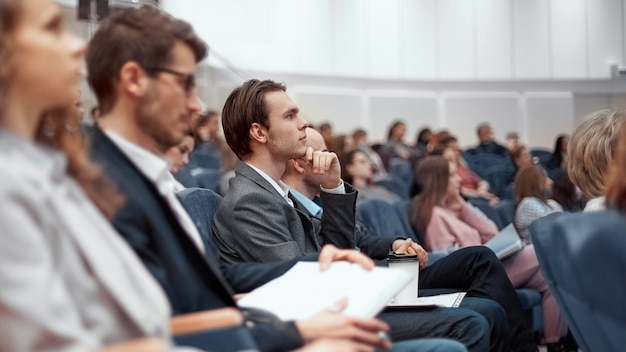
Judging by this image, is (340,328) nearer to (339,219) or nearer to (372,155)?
(339,219)

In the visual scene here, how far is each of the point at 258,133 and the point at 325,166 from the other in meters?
0.26

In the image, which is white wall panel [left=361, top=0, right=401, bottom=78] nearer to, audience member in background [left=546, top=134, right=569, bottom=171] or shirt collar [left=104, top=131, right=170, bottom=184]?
audience member in background [left=546, top=134, right=569, bottom=171]

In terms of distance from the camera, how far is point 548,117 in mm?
14141

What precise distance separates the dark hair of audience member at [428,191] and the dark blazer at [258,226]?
193 cm

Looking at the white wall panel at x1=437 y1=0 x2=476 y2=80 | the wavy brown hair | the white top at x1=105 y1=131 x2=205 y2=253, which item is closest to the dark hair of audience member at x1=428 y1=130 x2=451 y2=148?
the white wall panel at x1=437 y1=0 x2=476 y2=80

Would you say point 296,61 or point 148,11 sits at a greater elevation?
point 296,61

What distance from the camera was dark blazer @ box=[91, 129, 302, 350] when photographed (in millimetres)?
1668

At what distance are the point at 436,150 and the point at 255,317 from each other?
6.05m

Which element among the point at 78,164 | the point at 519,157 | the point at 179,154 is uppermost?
the point at 519,157

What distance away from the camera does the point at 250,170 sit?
2.93 meters

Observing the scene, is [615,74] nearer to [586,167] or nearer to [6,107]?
[586,167]

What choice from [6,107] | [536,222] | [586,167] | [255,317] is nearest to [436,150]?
[586,167]

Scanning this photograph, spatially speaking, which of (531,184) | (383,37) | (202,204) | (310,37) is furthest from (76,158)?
(383,37)

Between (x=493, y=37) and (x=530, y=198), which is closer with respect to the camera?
(x=530, y=198)
